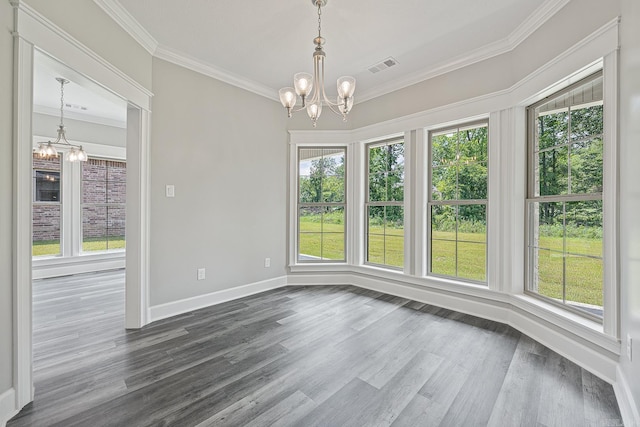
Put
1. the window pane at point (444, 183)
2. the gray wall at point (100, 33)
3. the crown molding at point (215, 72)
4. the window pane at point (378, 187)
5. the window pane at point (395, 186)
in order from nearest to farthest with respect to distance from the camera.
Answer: the gray wall at point (100, 33), the crown molding at point (215, 72), the window pane at point (444, 183), the window pane at point (395, 186), the window pane at point (378, 187)

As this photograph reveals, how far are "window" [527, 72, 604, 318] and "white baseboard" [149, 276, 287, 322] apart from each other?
10.2 feet

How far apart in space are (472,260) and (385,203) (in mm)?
1335

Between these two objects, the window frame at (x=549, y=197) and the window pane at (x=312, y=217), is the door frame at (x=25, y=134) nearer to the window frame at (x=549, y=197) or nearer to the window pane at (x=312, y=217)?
the window pane at (x=312, y=217)

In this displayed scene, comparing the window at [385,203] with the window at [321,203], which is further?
the window at [321,203]

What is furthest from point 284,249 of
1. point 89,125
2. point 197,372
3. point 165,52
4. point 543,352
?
point 89,125

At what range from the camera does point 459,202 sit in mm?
3326

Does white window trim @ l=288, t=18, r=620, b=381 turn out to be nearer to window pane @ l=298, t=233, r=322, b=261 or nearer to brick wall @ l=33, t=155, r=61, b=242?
window pane @ l=298, t=233, r=322, b=261

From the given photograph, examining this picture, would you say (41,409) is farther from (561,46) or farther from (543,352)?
(561,46)

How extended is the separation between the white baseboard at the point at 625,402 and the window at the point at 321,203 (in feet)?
9.99

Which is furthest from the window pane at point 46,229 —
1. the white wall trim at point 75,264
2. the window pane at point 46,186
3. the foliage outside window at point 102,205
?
the foliage outside window at point 102,205

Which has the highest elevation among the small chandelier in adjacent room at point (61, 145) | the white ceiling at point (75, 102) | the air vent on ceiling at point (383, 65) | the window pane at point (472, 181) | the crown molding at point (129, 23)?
the air vent on ceiling at point (383, 65)

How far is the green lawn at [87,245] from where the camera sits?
4957 mm

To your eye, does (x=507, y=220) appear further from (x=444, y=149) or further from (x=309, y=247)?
(x=309, y=247)

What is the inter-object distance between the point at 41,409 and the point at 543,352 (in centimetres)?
356
